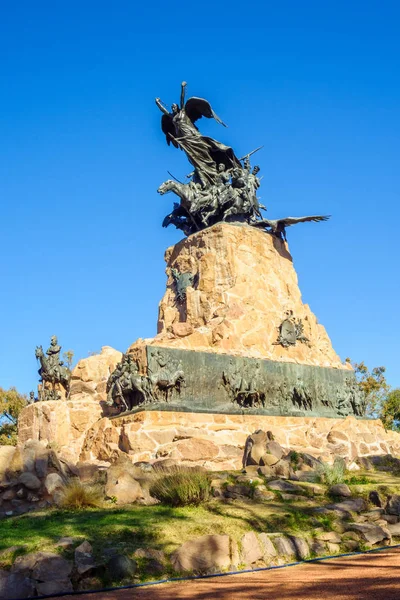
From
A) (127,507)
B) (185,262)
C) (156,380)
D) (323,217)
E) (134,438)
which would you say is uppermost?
(323,217)

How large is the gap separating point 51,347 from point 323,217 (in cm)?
1161

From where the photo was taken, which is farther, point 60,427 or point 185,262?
point 185,262

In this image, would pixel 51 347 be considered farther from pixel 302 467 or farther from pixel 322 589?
pixel 322 589

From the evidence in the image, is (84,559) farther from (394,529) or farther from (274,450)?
(274,450)

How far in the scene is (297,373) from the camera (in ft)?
70.9

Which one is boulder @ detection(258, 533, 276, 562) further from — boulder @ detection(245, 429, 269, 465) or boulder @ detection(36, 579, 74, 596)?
boulder @ detection(245, 429, 269, 465)

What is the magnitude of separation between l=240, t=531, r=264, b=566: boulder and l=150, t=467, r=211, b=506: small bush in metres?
1.96

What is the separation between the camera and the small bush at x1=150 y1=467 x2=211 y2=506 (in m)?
10.9

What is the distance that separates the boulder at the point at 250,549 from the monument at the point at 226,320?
854 cm

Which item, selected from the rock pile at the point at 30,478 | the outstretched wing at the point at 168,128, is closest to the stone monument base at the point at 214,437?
the rock pile at the point at 30,478

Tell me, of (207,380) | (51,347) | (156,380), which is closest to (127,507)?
(156,380)

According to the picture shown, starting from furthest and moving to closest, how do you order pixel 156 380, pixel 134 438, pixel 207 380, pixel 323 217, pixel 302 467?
pixel 323 217 < pixel 207 380 < pixel 156 380 < pixel 134 438 < pixel 302 467

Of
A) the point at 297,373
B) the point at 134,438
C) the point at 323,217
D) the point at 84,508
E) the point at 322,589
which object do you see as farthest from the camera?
the point at 323,217

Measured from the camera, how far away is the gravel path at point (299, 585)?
6215 millimetres
